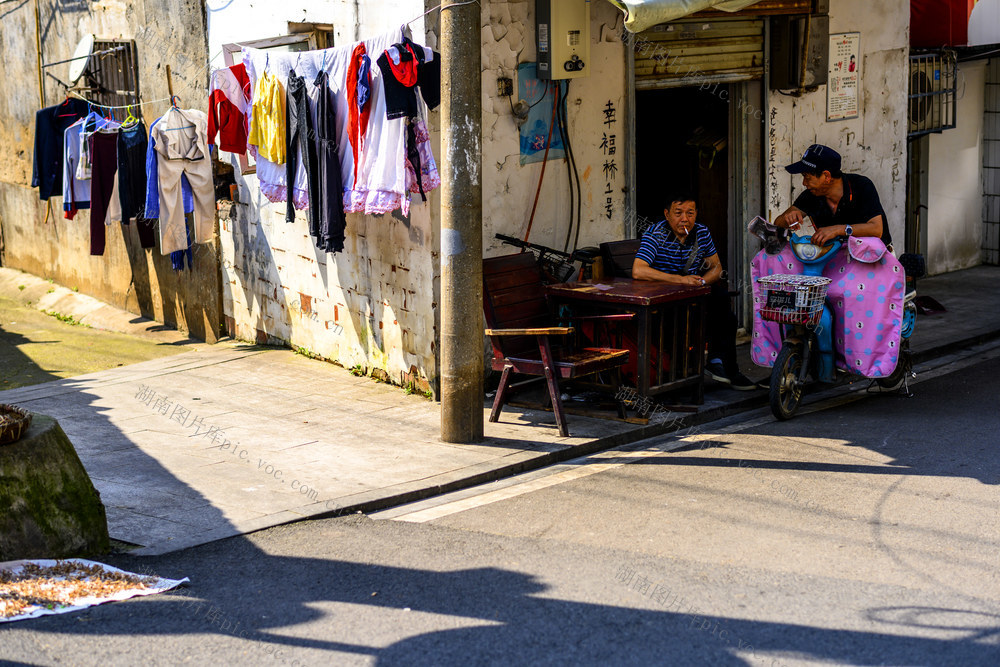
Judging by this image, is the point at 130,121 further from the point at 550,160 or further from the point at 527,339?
the point at 527,339

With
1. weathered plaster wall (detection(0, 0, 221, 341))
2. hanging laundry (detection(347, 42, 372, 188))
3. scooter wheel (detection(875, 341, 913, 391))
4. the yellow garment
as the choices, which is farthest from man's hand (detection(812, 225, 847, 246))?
weathered plaster wall (detection(0, 0, 221, 341))

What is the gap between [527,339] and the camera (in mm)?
8766

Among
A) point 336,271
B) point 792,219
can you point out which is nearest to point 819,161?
point 792,219

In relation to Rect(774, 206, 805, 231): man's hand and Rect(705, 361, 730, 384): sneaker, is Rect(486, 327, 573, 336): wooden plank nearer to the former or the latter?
Rect(705, 361, 730, 384): sneaker

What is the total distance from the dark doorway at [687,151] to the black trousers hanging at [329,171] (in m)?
3.47

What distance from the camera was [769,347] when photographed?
9141 millimetres

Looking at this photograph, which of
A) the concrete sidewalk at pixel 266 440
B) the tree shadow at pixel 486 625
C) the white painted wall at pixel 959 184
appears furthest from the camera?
the white painted wall at pixel 959 184

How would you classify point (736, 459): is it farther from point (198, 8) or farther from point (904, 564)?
point (198, 8)

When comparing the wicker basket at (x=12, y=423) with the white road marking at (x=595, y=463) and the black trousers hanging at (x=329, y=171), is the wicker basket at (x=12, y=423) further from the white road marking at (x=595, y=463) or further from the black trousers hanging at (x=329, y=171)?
the black trousers hanging at (x=329, y=171)

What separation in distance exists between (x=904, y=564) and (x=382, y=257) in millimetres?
5288

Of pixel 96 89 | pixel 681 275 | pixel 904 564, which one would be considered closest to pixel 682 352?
pixel 681 275

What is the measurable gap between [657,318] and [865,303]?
161cm

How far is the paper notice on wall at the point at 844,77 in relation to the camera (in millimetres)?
11516

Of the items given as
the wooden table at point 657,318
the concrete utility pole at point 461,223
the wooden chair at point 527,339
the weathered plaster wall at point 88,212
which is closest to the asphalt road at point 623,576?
the wooden chair at point 527,339
